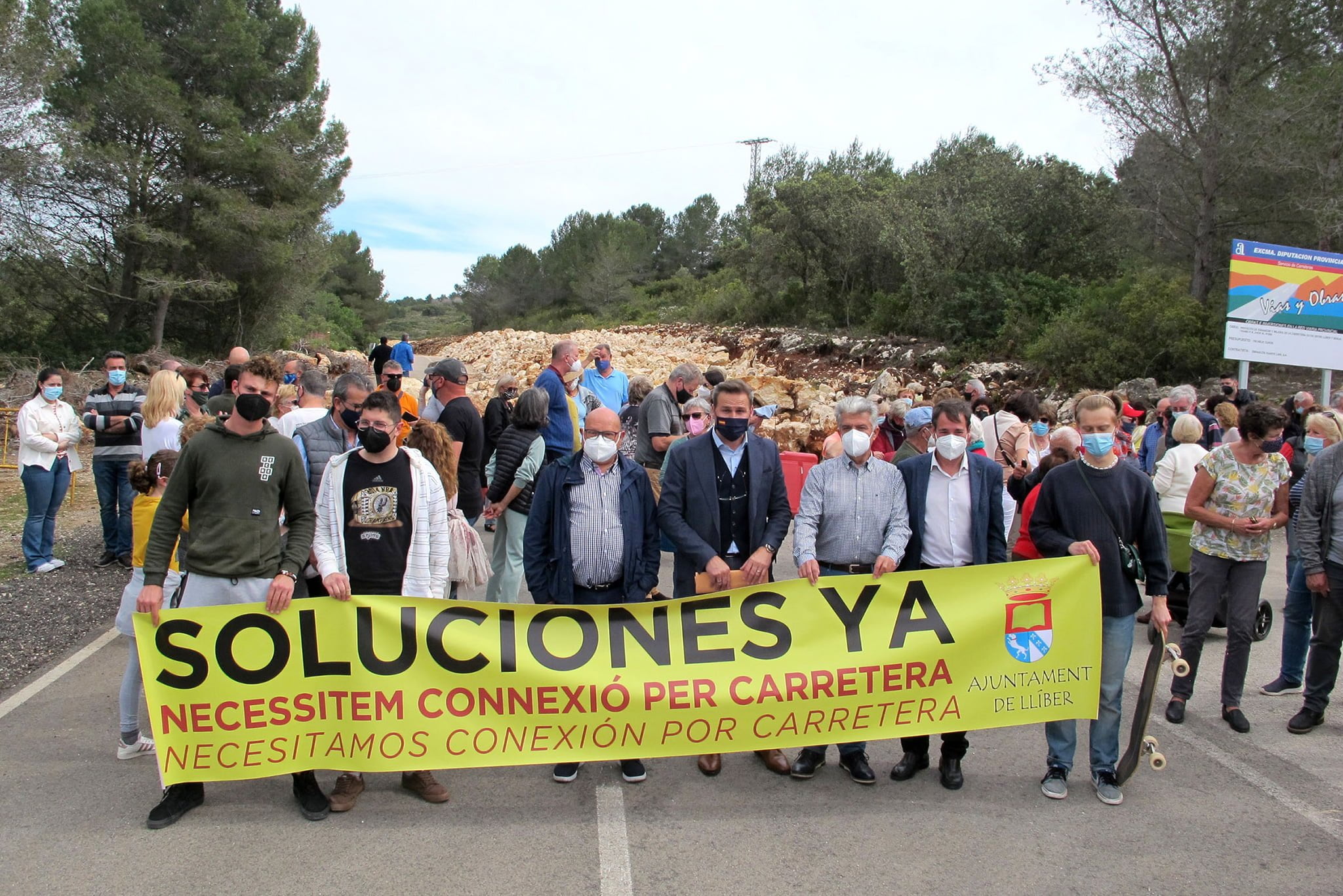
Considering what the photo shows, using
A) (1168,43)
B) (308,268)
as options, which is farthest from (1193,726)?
(308,268)

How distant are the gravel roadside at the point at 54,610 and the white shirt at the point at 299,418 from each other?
7.58 ft

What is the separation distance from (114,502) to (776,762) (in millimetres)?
7304

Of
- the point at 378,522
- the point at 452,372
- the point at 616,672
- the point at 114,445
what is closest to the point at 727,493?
the point at 616,672

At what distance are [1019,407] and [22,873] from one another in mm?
7983

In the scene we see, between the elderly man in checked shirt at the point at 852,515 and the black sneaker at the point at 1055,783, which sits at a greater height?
the elderly man in checked shirt at the point at 852,515

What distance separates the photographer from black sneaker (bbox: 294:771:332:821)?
4.29 m

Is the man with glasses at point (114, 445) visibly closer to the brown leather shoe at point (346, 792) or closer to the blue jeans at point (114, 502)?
the blue jeans at point (114, 502)

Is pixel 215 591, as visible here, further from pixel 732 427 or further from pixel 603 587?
pixel 732 427

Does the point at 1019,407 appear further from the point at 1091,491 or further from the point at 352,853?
the point at 352,853

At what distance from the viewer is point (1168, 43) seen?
21.6 m

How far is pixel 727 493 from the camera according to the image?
509cm

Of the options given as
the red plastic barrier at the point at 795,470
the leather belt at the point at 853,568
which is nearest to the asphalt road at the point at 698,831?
the leather belt at the point at 853,568

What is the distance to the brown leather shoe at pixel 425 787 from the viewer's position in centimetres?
449

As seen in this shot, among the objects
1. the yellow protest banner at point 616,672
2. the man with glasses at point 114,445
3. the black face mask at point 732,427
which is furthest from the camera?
the man with glasses at point 114,445
